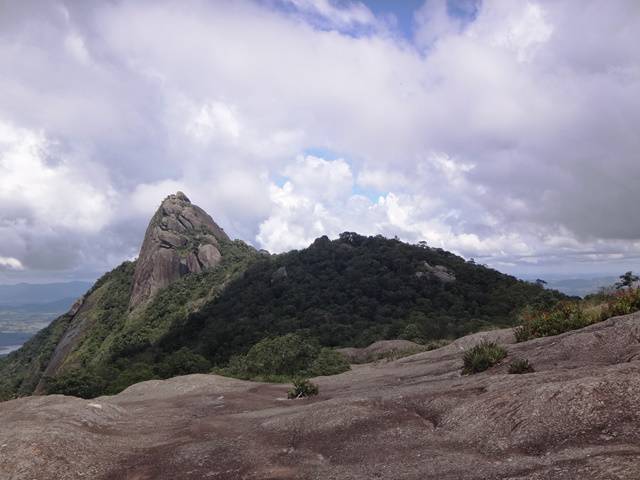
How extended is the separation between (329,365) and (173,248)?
94015mm

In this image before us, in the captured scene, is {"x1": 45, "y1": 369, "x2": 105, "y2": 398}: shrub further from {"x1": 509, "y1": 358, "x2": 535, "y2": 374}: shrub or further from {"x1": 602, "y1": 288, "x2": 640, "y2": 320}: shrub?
{"x1": 602, "y1": 288, "x2": 640, "y2": 320}: shrub

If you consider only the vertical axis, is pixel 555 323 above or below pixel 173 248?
below

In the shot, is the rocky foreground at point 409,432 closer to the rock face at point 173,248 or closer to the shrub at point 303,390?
the shrub at point 303,390

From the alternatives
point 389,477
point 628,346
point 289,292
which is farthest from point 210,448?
point 289,292

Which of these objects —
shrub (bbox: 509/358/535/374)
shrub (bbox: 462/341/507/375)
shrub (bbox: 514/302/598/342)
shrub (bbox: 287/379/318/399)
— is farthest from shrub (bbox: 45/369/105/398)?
shrub (bbox: 509/358/535/374)

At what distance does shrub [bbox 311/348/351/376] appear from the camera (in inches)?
1289

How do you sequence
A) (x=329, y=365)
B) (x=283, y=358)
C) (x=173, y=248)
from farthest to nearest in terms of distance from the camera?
1. (x=173, y=248)
2. (x=283, y=358)
3. (x=329, y=365)

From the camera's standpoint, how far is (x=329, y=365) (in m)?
34.4

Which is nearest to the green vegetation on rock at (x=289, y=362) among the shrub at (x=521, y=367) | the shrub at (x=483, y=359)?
the shrub at (x=483, y=359)

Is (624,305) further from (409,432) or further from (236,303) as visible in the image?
(236,303)

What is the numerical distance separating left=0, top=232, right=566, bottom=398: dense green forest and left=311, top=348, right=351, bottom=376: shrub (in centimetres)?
1190

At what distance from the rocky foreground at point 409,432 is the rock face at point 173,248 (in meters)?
99.4

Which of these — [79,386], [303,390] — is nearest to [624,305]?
[303,390]

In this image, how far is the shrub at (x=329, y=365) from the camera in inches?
1289
